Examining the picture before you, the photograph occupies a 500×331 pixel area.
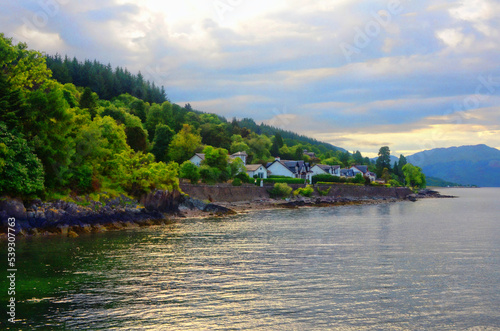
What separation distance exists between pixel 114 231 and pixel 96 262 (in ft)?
62.5

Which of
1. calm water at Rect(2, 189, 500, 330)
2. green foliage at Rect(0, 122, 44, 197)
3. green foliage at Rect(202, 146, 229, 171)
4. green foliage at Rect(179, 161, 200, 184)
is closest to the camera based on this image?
calm water at Rect(2, 189, 500, 330)

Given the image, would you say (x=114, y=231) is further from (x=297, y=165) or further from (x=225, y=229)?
(x=297, y=165)

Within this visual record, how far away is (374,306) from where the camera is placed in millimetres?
20859

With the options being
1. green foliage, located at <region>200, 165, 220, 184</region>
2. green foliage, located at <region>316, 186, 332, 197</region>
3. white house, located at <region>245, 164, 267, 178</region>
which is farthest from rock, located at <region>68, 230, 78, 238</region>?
white house, located at <region>245, 164, 267, 178</region>

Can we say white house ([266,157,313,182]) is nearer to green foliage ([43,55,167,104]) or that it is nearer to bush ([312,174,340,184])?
bush ([312,174,340,184])

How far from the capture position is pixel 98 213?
52188 mm

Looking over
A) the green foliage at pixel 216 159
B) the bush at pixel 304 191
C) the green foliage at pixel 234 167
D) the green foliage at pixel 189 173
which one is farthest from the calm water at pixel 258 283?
the bush at pixel 304 191

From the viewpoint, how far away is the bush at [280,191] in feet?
341

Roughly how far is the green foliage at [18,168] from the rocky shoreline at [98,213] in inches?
54.8

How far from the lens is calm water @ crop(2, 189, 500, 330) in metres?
19.0

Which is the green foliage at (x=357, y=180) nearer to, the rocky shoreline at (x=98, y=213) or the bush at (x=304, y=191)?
the bush at (x=304, y=191)

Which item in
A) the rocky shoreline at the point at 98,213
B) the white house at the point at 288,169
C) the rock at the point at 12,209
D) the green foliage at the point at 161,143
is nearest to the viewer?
the rock at the point at 12,209

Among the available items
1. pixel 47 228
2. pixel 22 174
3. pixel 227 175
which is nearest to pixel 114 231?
pixel 47 228

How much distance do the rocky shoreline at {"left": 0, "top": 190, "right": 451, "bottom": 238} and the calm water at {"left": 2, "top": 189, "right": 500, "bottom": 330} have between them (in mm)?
4794
